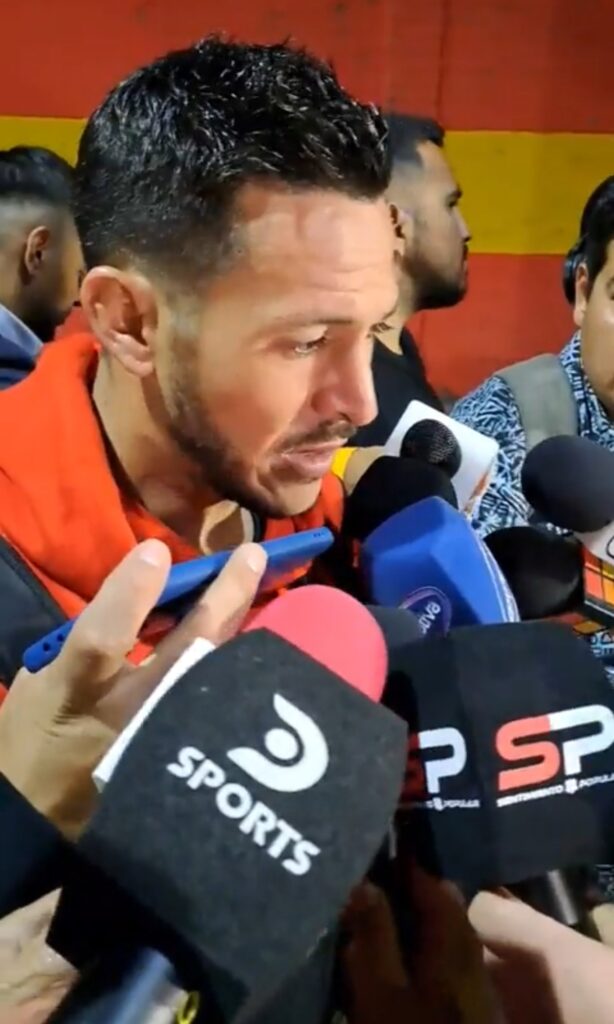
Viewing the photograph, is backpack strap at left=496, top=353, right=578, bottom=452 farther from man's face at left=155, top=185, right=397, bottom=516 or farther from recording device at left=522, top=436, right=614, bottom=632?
man's face at left=155, top=185, right=397, bottom=516

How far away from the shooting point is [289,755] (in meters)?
0.45

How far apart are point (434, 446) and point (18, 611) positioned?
388mm

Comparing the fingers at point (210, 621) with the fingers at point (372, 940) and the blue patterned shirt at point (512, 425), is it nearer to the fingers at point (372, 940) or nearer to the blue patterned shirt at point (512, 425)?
the fingers at point (372, 940)

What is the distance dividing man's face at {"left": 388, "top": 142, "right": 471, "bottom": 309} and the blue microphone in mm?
1406

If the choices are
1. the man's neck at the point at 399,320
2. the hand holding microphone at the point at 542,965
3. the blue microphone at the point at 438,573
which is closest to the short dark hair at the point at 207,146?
the blue microphone at the point at 438,573

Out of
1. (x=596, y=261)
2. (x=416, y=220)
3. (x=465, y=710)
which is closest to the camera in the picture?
(x=465, y=710)

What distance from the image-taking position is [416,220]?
2.16 meters

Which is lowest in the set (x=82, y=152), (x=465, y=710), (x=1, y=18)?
(x=1, y=18)

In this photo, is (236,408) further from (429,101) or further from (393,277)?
(429,101)

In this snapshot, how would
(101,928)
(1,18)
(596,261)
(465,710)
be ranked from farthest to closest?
(1,18)
(596,261)
(465,710)
(101,928)

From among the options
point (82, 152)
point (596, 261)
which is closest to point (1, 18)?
point (596, 261)

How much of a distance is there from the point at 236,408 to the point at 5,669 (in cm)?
22

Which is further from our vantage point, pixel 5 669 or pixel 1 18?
pixel 1 18

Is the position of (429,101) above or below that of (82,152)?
below
